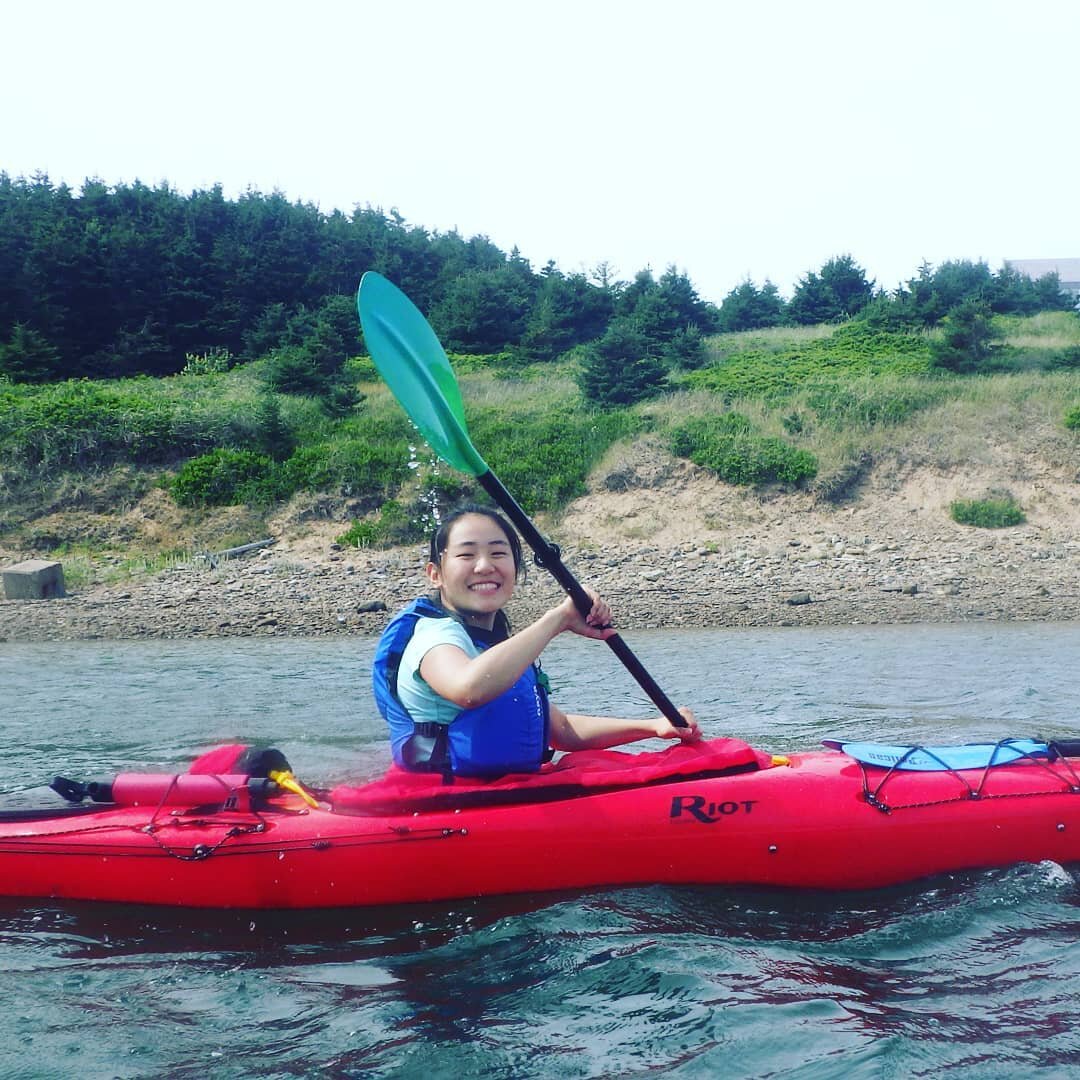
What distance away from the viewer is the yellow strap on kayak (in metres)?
3.64

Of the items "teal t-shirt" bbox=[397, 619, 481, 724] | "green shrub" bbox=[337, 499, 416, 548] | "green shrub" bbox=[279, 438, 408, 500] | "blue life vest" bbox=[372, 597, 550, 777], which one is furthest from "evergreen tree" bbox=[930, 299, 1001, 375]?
"teal t-shirt" bbox=[397, 619, 481, 724]

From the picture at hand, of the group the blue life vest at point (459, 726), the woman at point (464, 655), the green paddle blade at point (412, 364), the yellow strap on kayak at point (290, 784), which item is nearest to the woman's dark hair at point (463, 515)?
the woman at point (464, 655)

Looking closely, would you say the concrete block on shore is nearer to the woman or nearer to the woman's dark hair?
the woman

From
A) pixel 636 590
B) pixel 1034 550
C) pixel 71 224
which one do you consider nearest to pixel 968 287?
pixel 1034 550

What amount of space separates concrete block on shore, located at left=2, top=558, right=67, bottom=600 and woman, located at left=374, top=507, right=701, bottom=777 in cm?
921

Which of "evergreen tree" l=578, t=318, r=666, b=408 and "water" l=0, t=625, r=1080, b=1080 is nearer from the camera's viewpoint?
"water" l=0, t=625, r=1080, b=1080

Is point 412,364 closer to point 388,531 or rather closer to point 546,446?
point 388,531

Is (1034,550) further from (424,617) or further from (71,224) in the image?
(71,224)

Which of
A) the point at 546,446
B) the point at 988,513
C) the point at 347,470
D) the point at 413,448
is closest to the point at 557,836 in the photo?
the point at 988,513

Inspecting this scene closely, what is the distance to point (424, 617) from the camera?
355cm

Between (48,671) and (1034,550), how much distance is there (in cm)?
953

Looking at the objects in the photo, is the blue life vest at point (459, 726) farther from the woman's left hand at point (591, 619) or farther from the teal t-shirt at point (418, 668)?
the woman's left hand at point (591, 619)

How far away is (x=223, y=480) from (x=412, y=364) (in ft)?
39.2

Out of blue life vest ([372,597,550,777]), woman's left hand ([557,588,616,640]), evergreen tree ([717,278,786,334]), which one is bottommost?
blue life vest ([372,597,550,777])
